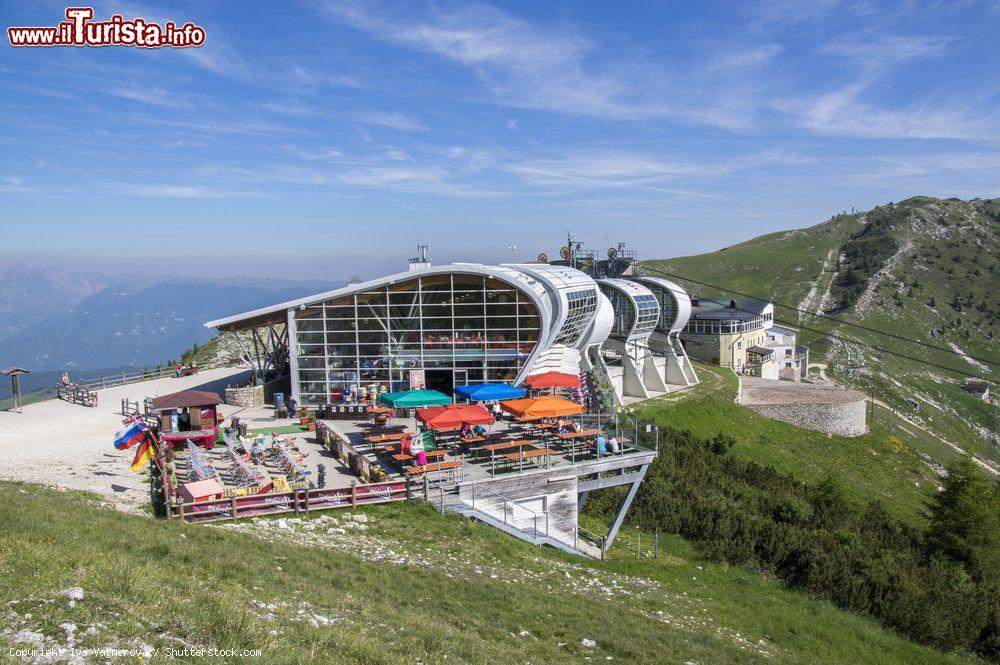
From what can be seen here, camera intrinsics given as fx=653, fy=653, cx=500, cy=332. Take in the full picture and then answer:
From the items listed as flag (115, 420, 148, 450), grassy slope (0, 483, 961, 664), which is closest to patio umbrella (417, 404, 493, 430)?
grassy slope (0, 483, 961, 664)

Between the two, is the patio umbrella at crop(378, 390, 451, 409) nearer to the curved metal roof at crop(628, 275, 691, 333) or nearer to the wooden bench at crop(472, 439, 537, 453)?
the wooden bench at crop(472, 439, 537, 453)

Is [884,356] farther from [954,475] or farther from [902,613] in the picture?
[902,613]

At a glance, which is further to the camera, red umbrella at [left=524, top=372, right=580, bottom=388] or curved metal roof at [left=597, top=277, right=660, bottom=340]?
curved metal roof at [left=597, top=277, right=660, bottom=340]

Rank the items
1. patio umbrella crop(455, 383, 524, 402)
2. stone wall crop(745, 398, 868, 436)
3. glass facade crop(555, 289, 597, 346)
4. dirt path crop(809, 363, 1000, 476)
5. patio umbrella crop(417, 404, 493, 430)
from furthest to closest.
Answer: dirt path crop(809, 363, 1000, 476)
stone wall crop(745, 398, 868, 436)
glass facade crop(555, 289, 597, 346)
patio umbrella crop(455, 383, 524, 402)
patio umbrella crop(417, 404, 493, 430)

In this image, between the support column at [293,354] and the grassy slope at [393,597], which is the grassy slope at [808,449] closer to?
the support column at [293,354]

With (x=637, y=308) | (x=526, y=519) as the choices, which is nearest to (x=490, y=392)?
(x=526, y=519)
